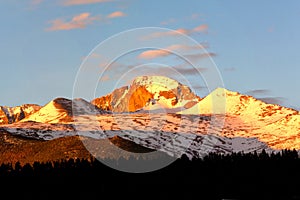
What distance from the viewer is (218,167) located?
120938 mm

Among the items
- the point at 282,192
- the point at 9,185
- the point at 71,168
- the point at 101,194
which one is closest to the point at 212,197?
the point at 282,192

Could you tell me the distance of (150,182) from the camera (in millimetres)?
95125

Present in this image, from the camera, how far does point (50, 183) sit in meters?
87.6

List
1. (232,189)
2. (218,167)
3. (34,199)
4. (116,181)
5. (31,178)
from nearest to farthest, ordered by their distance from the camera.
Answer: (34,199) → (31,178) → (116,181) → (232,189) → (218,167)

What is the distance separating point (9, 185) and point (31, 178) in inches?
197

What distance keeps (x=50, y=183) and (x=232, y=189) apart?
3122cm

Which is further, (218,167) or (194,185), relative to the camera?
(218,167)

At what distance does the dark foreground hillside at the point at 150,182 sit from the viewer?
280 ft

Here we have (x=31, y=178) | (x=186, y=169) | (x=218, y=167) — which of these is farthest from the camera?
(x=218, y=167)

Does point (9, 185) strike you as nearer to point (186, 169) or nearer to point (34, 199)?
point (34, 199)

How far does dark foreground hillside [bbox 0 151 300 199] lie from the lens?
8531 cm

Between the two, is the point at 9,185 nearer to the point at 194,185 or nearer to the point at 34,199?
the point at 34,199

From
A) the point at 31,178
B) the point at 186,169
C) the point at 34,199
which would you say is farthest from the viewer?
the point at 186,169

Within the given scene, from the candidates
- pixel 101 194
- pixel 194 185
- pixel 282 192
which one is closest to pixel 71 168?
pixel 101 194
